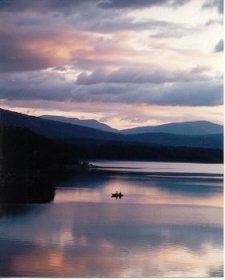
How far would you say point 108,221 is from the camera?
330 centimetres

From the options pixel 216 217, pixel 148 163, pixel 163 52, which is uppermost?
pixel 163 52

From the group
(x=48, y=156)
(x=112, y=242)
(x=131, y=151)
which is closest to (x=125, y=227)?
(x=112, y=242)

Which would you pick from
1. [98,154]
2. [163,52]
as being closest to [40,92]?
[98,154]

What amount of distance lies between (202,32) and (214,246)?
110cm

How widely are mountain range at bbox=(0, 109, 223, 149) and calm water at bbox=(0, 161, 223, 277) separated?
0.46 ft

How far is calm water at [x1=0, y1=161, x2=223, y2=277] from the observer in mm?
3148

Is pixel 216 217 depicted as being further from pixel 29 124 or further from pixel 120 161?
pixel 29 124

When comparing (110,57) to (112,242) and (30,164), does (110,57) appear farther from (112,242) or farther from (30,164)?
(112,242)

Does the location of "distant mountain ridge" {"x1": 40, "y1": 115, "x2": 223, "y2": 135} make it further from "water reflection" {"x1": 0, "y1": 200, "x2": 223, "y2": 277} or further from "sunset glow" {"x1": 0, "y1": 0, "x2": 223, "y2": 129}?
"water reflection" {"x1": 0, "y1": 200, "x2": 223, "y2": 277}

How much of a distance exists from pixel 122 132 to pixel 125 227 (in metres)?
0.51

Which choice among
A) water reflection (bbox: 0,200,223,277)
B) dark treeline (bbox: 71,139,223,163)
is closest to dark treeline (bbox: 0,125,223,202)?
dark treeline (bbox: 71,139,223,163)

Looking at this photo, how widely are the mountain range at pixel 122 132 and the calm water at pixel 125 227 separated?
0.14 metres

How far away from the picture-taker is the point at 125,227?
130 inches

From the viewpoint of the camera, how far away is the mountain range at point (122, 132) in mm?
3338
